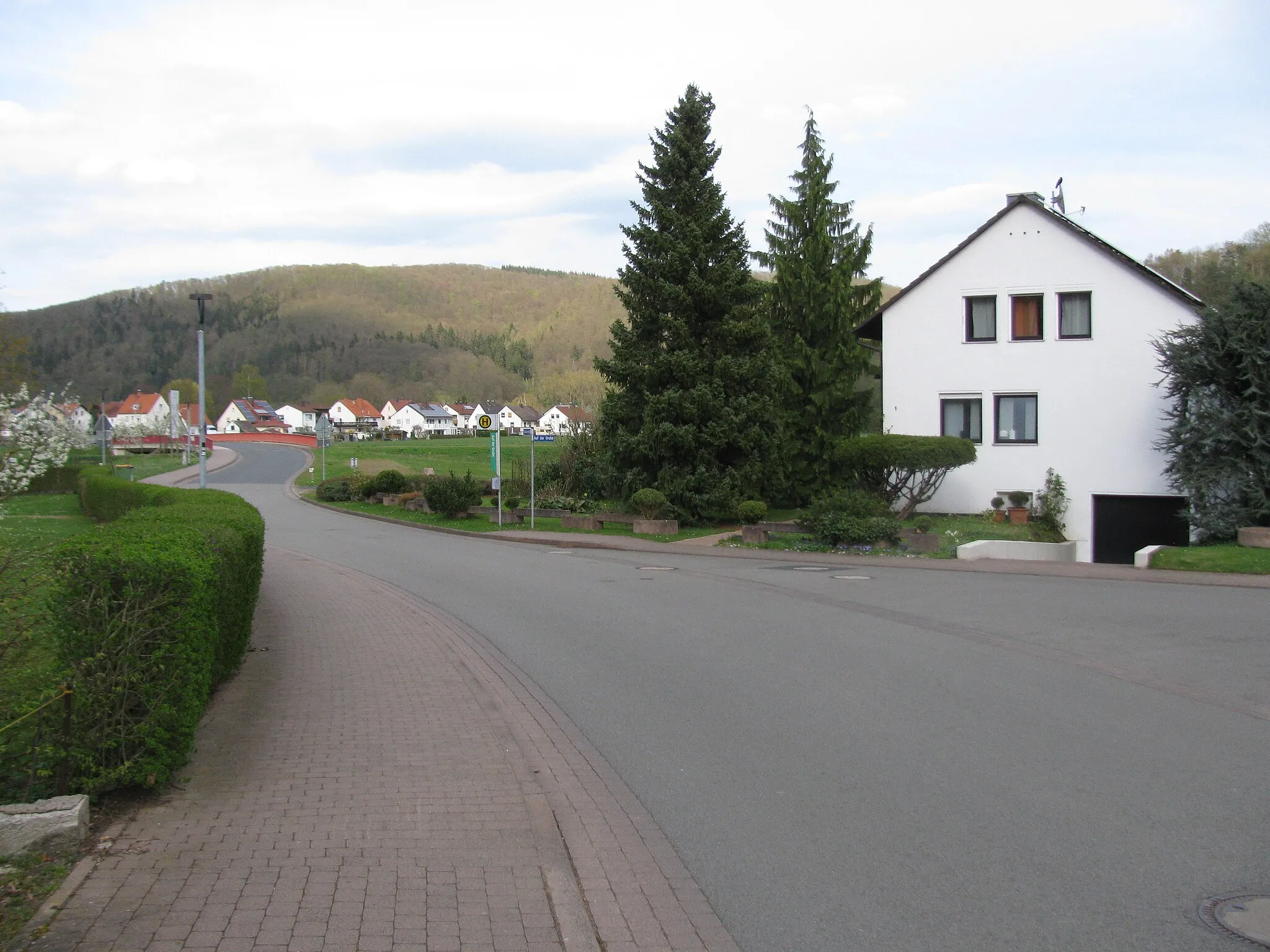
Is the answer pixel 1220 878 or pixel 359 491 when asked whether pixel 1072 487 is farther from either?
pixel 359 491

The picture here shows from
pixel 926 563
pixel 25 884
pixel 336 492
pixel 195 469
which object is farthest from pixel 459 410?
pixel 25 884

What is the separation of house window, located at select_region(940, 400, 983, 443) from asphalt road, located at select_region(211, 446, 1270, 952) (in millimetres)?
12938

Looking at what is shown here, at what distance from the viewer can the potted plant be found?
1028 inches

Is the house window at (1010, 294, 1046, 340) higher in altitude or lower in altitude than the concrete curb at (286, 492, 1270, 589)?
higher

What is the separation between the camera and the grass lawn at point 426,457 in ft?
157

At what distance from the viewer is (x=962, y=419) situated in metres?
28.0

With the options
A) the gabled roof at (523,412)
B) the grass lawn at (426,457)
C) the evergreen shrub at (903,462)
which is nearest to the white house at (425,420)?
the gabled roof at (523,412)

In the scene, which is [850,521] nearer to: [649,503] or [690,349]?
[649,503]

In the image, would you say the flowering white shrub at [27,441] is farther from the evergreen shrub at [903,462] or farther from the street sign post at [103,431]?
the street sign post at [103,431]

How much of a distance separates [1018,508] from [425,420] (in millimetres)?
149708

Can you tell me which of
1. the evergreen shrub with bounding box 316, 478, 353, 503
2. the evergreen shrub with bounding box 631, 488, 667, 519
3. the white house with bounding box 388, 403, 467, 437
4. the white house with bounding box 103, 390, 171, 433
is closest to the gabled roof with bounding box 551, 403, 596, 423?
the evergreen shrub with bounding box 316, 478, 353, 503

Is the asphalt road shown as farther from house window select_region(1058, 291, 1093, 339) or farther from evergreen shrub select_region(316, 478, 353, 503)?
evergreen shrub select_region(316, 478, 353, 503)

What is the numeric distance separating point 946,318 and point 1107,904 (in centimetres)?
2538

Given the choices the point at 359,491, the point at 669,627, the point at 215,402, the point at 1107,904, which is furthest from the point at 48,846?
the point at 215,402
